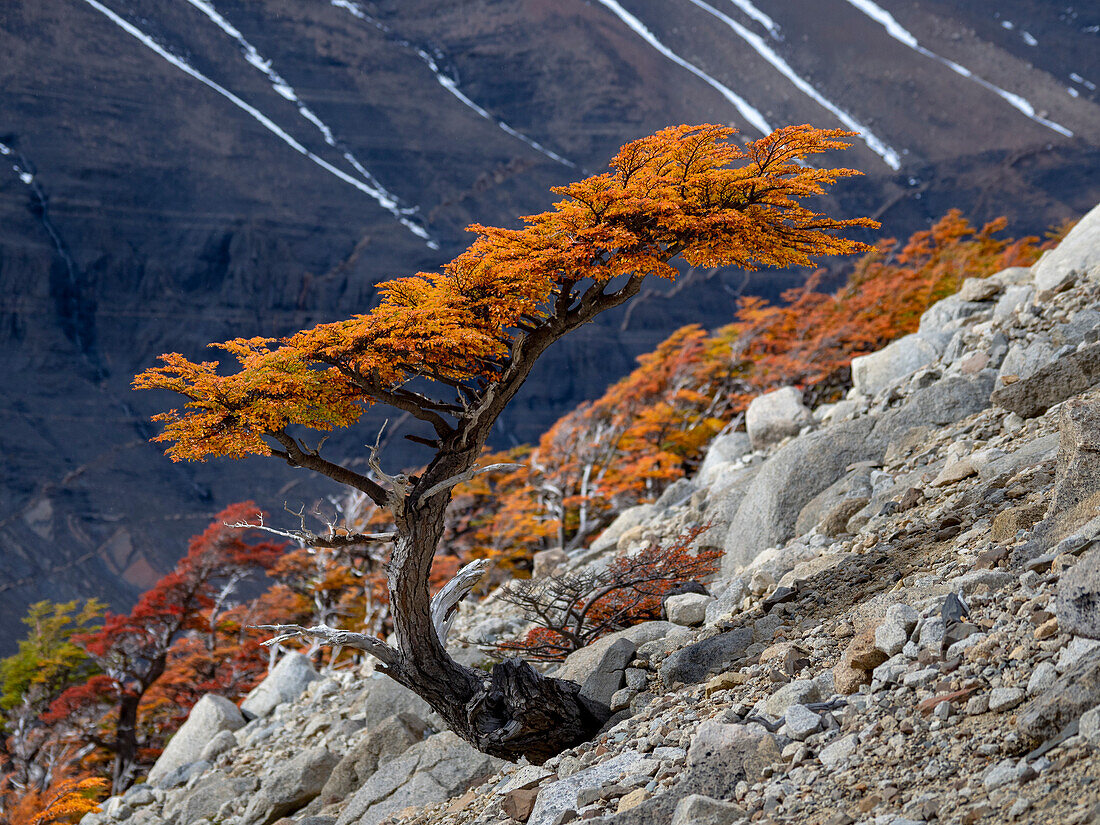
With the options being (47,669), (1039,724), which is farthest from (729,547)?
(47,669)

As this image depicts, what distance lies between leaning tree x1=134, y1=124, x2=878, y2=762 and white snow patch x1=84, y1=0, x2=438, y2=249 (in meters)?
35.8

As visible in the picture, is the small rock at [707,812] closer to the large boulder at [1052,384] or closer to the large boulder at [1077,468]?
the large boulder at [1077,468]

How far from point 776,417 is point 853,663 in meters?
10.1

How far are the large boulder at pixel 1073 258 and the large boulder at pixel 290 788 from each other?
11171mm

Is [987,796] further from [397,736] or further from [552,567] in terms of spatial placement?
[552,567]

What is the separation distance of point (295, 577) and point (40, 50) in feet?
116

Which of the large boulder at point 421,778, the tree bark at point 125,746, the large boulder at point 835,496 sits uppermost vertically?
the large boulder at point 835,496

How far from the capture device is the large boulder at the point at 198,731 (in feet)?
36.4

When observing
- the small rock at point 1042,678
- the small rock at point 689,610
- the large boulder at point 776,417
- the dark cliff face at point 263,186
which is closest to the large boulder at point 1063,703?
the small rock at point 1042,678

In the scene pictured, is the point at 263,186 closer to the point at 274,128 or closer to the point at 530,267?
the point at 274,128

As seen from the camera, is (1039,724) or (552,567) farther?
(552,567)

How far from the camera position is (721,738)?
3.95m

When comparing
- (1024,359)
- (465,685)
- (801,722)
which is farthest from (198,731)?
(1024,359)

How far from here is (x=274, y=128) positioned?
41.5 meters
